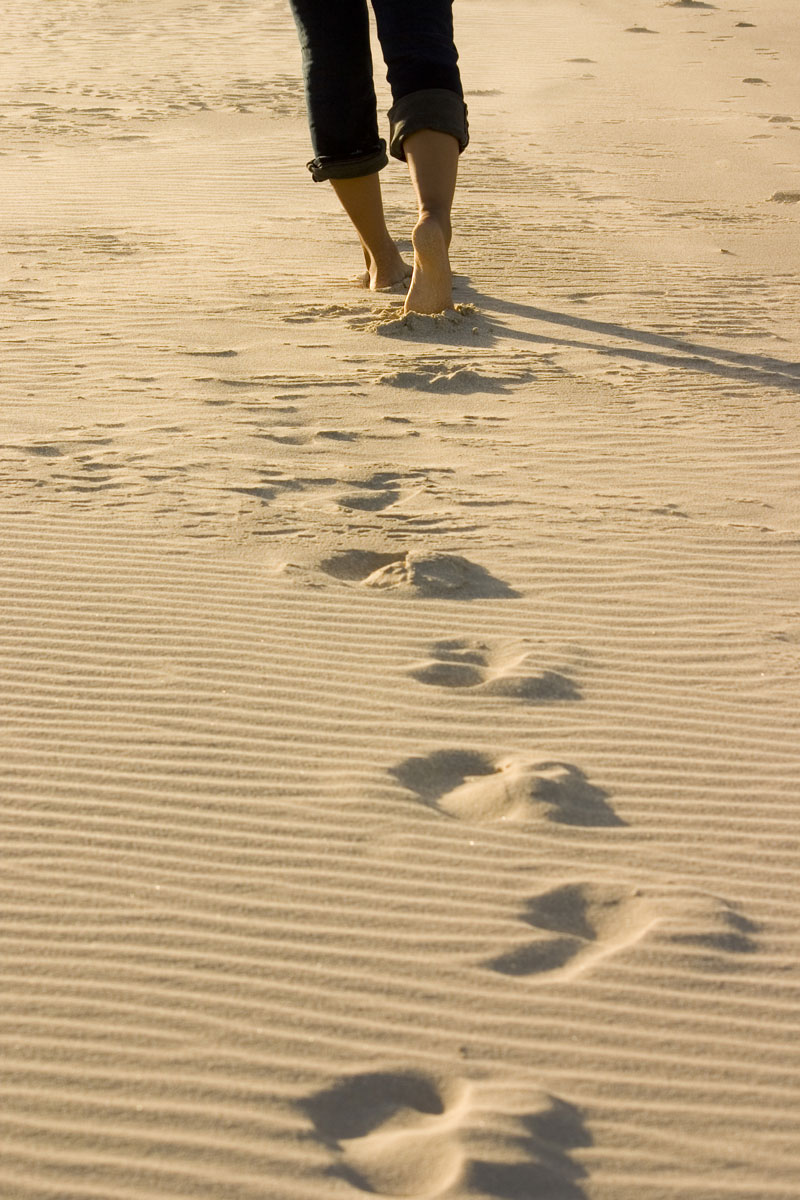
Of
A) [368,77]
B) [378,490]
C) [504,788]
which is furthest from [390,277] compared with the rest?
[504,788]

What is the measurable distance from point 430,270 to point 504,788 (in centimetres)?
286

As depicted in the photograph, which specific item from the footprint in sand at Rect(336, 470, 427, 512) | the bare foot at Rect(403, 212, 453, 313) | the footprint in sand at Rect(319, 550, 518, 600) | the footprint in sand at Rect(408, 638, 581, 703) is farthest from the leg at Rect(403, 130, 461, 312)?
the footprint in sand at Rect(408, 638, 581, 703)

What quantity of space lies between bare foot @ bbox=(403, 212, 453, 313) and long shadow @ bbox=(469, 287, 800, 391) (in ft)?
0.87

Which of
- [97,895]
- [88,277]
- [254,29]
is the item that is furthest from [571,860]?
[254,29]

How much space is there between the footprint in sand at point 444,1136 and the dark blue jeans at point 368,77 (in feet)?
12.0

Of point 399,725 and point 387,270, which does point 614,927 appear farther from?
point 387,270

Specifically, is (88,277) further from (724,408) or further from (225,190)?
(724,408)

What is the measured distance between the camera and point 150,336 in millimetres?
5336

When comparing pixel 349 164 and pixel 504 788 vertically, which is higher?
pixel 349 164

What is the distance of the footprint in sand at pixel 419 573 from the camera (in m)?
3.51

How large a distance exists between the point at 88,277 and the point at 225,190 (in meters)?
2.21

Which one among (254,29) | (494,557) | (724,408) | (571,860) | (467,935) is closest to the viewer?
(467,935)

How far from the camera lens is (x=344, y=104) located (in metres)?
5.25

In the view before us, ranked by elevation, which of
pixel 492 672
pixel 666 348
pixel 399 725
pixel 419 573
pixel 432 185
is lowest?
pixel 399 725
